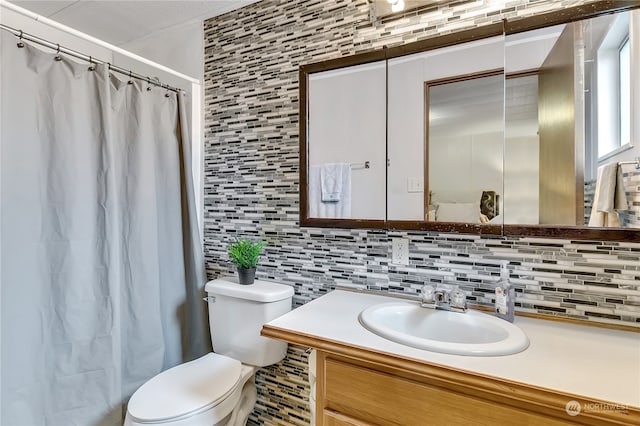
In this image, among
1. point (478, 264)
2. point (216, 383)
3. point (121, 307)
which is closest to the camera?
point (478, 264)

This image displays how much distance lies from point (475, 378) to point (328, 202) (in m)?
0.92

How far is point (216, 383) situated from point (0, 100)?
1300mm

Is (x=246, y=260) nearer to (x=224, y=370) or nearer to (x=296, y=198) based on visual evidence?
(x=296, y=198)

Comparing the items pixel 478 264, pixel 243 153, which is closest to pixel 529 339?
pixel 478 264

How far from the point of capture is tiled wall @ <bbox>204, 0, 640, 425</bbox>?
3.53ft

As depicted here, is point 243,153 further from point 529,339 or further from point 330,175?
A: point 529,339

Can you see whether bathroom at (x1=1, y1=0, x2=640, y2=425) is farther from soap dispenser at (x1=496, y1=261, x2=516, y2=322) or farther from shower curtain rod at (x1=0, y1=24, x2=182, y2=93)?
shower curtain rod at (x1=0, y1=24, x2=182, y2=93)

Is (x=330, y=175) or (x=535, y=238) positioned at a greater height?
(x=330, y=175)

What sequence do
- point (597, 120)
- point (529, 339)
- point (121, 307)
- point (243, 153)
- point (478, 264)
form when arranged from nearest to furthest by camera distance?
point (529, 339), point (597, 120), point (478, 264), point (121, 307), point (243, 153)

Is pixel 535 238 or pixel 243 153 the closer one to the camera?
pixel 535 238

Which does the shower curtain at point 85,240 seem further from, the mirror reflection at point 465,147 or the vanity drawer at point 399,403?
the mirror reflection at point 465,147

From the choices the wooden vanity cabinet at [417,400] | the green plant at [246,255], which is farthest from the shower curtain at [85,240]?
the wooden vanity cabinet at [417,400]

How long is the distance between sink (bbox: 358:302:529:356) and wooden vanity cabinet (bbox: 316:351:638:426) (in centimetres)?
9

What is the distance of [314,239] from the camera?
1.53 meters
